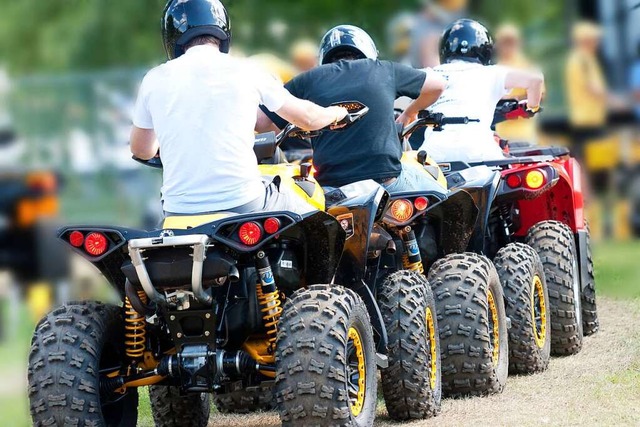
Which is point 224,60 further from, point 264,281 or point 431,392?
point 431,392

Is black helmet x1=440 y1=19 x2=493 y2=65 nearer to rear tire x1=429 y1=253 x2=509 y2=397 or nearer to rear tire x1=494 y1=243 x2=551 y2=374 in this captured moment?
rear tire x1=494 y1=243 x2=551 y2=374


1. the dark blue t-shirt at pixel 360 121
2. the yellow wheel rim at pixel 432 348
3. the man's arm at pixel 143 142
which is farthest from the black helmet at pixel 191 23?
the yellow wheel rim at pixel 432 348

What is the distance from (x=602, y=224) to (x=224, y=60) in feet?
40.1

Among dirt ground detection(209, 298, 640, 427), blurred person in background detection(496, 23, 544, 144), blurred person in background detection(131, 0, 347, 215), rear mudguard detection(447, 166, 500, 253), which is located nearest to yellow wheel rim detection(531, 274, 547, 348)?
dirt ground detection(209, 298, 640, 427)

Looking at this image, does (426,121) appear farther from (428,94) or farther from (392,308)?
(392,308)

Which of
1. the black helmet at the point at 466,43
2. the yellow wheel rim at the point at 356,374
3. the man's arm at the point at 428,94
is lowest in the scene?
the yellow wheel rim at the point at 356,374

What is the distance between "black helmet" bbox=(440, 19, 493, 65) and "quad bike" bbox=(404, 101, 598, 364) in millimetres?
686

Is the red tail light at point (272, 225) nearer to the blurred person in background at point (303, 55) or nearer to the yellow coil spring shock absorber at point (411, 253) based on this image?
the yellow coil spring shock absorber at point (411, 253)

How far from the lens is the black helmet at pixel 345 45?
9.08m

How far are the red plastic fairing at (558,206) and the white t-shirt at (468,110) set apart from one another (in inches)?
20.9

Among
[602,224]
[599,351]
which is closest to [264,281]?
[599,351]

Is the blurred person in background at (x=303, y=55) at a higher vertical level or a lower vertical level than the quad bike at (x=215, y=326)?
higher

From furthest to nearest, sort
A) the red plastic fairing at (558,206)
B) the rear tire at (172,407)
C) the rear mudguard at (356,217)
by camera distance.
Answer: the red plastic fairing at (558,206), the rear tire at (172,407), the rear mudguard at (356,217)

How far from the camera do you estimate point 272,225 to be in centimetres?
685
